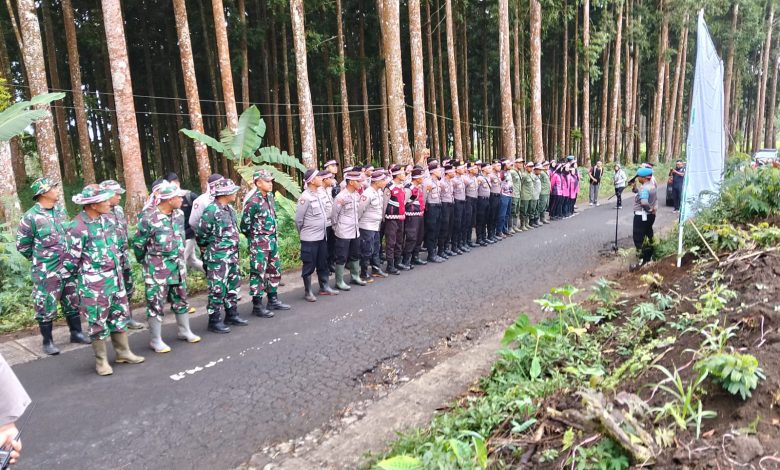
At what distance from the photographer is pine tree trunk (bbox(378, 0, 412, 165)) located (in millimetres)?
12133

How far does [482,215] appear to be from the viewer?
11.9 m

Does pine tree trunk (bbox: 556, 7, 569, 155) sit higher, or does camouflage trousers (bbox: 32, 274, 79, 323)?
pine tree trunk (bbox: 556, 7, 569, 155)

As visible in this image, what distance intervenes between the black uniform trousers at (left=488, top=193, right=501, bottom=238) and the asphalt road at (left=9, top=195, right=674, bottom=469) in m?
4.39

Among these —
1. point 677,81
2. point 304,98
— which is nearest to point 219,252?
point 304,98

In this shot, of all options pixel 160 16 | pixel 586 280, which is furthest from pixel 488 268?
pixel 160 16

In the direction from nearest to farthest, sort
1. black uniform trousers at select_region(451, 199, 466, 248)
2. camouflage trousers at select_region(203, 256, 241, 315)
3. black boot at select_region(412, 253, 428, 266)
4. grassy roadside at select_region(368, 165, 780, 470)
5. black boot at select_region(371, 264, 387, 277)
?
1. grassy roadside at select_region(368, 165, 780, 470)
2. camouflage trousers at select_region(203, 256, 241, 315)
3. black boot at select_region(371, 264, 387, 277)
4. black boot at select_region(412, 253, 428, 266)
5. black uniform trousers at select_region(451, 199, 466, 248)

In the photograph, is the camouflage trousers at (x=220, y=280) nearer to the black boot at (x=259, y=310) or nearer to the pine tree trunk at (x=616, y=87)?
the black boot at (x=259, y=310)

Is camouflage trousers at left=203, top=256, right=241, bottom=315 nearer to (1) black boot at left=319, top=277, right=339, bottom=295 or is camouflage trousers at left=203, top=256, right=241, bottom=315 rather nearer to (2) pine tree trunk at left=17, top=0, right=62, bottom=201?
(1) black boot at left=319, top=277, right=339, bottom=295

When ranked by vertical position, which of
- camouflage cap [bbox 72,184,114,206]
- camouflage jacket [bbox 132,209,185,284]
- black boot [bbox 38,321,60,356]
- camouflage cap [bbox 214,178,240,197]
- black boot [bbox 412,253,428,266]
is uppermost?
camouflage cap [bbox 72,184,114,206]

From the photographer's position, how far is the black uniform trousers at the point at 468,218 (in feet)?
37.0

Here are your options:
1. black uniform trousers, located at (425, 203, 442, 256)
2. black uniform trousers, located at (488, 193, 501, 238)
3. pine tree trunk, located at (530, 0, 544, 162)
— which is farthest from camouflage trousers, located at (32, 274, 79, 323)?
pine tree trunk, located at (530, 0, 544, 162)

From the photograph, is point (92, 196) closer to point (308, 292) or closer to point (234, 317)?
point (234, 317)

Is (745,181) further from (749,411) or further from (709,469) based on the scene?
(709,469)

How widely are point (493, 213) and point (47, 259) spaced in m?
9.47
